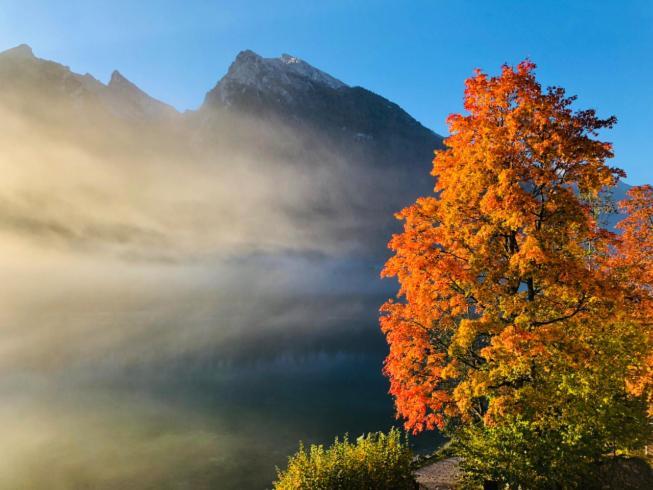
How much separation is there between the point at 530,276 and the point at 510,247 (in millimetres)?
1758

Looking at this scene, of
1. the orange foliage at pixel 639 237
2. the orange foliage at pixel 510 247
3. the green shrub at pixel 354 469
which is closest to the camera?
the orange foliage at pixel 510 247

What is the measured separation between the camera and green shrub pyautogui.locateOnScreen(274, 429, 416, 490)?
16.8m

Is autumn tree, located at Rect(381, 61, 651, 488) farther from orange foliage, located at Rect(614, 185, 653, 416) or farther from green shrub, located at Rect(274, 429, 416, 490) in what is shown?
orange foliage, located at Rect(614, 185, 653, 416)

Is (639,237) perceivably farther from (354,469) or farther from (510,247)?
(354,469)

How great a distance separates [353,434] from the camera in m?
60.7

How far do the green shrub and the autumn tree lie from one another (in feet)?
7.11

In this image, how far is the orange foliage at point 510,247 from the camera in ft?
52.2

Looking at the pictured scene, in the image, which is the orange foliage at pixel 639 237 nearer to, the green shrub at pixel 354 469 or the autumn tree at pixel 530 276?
the autumn tree at pixel 530 276

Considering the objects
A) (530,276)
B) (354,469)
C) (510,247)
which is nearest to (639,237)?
(510,247)

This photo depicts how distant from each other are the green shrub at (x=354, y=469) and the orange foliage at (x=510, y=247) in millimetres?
2158

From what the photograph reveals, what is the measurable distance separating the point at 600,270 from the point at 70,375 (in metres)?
124

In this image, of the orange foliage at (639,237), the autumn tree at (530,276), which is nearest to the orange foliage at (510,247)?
the autumn tree at (530,276)

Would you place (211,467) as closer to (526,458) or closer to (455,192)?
(526,458)

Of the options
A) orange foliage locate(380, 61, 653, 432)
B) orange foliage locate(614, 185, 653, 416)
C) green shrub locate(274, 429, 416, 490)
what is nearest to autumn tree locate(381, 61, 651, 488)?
orange foliage locate(380, 61, 653, 432)
